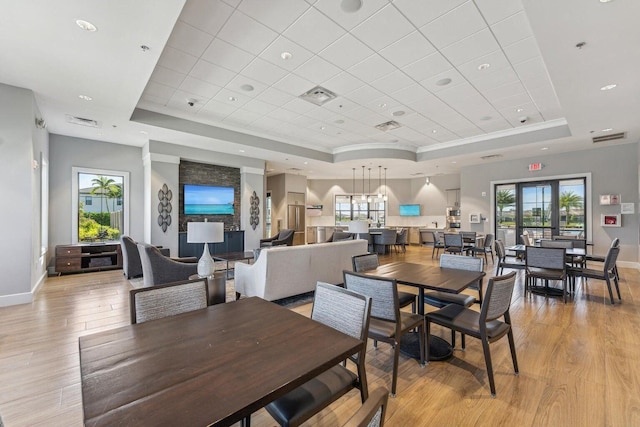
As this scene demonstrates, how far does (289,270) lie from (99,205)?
5868 millimetres

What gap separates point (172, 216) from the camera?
7266mm

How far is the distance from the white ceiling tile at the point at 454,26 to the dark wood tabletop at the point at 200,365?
3.50 meters

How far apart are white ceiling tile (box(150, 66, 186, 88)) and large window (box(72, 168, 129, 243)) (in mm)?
3787

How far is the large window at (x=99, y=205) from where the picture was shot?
6.76 metres

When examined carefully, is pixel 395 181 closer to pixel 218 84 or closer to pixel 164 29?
pixel 218 84

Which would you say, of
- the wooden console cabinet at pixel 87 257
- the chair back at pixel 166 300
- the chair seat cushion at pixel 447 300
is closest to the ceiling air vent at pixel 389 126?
the chair seat cushion at pixel 447 300

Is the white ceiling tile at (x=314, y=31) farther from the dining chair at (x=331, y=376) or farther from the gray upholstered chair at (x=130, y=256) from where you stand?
the gray upholstered chair at (x=130, y=256)

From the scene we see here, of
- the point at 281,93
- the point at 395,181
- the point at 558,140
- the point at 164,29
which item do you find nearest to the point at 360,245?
the point at 281,93

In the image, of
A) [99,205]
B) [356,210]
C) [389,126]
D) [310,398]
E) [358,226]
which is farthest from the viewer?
[356,210]

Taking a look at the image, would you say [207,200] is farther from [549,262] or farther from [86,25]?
[549,262]

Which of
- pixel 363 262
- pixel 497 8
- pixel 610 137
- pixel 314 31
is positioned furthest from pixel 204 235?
pixel 610 137

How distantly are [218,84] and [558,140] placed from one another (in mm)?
7492

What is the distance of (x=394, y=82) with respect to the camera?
468 cm

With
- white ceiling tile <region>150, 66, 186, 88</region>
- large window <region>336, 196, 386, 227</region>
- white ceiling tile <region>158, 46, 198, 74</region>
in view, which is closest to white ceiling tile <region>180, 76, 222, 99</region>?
white ceiling tile <region>150, 66, 186, 88</region>
